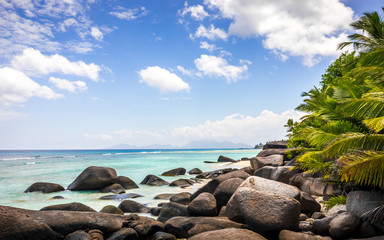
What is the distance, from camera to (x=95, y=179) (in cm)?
1297

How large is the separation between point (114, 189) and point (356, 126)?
10513 mm

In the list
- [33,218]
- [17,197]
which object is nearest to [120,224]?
[33,218]

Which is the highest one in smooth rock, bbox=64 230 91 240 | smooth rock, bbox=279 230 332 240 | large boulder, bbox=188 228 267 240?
large boulder, bbox=188 228 267 240

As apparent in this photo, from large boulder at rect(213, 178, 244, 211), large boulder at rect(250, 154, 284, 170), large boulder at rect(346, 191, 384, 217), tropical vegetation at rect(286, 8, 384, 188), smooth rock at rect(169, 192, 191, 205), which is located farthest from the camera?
large boulder at rect(250, 154, 284, 170)

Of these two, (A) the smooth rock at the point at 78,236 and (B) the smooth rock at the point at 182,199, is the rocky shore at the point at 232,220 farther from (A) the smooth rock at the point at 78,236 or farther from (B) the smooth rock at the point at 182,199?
(B) the smooth rock at the point at 182,199

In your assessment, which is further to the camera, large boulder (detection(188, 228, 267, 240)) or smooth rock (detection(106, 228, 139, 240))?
smooth rock (detection(106, 228, 139, 240))

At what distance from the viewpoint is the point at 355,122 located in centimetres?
746

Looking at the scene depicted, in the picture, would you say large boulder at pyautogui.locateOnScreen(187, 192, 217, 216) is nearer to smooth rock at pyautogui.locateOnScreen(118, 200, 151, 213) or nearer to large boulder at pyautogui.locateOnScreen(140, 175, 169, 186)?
smooth rock at pyautogui.locateOnScreen(118, 200, 151, 213)

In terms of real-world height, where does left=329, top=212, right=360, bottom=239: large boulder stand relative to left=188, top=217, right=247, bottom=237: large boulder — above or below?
above

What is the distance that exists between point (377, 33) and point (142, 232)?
1041cm

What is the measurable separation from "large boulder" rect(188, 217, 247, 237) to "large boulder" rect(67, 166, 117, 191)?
8.39 m

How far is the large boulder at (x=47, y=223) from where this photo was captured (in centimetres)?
514

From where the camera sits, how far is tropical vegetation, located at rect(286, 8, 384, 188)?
4.54 meters

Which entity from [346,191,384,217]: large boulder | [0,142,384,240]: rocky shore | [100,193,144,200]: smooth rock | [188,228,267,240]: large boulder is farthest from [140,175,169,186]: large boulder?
[346,191,384,217]: large boulder
